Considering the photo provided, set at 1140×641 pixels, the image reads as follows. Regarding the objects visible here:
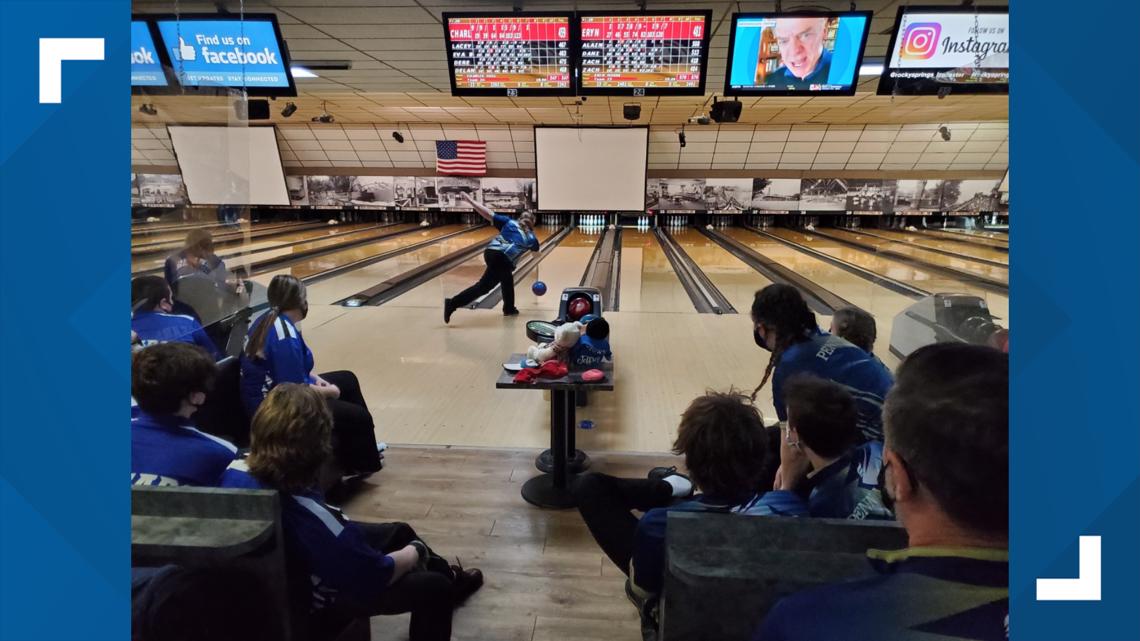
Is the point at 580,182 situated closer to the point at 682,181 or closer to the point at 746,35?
the point at 682,181

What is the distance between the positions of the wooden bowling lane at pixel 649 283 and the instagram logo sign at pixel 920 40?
10.4 ft

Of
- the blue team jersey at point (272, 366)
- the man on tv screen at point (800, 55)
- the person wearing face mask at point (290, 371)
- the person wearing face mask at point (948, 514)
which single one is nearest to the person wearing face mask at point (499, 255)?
the man on tv screen at point (800, 55)

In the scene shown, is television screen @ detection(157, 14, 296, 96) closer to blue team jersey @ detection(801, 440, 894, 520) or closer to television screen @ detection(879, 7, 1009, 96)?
blue team jersey @ detection(801, 440, 894, 520)

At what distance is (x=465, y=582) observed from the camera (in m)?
1.97

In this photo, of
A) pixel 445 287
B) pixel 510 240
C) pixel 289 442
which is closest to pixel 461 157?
pixel 445 287

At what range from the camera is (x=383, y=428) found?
345cm

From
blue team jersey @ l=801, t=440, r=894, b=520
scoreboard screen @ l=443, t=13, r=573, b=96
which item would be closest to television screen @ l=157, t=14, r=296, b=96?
scoreboard screen @ l=443, t=13, r=573, b=96

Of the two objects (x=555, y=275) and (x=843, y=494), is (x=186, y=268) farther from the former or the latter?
(x=555, y=275)

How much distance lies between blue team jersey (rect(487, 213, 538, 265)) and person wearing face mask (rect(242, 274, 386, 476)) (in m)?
3.29

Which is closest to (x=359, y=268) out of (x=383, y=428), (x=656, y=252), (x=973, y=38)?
(x=656, y=252)

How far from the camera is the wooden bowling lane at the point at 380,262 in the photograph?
24.1 ft

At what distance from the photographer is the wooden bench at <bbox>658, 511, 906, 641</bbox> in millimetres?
1004

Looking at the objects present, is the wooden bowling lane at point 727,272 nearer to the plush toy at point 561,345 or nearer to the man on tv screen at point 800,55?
the man on tv screen at point 800,55
